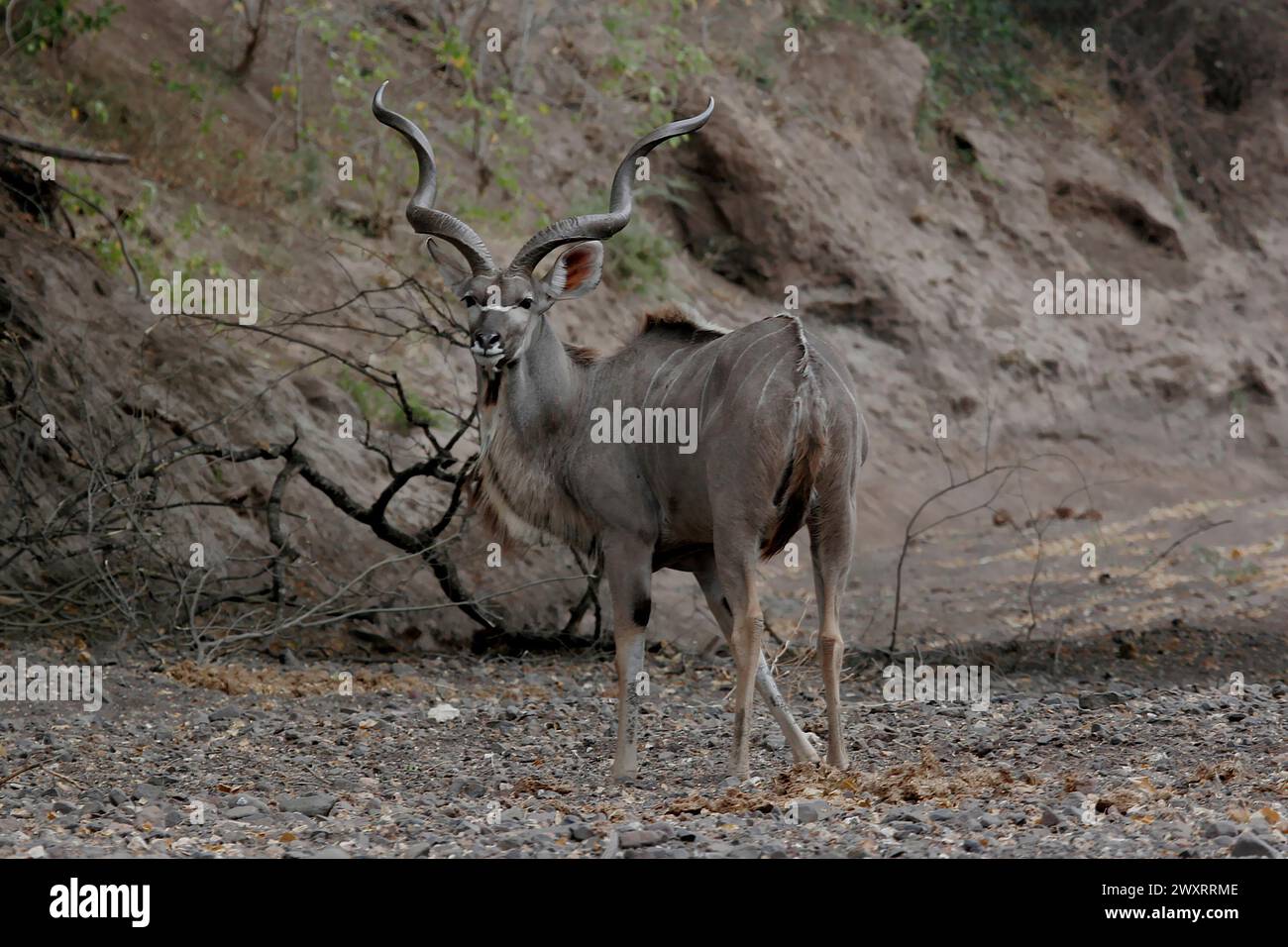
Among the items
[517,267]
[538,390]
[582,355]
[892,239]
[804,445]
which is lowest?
[804,445]

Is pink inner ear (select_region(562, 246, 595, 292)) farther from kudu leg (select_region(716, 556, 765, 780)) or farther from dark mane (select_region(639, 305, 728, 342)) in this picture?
kudu leg (select_region(716, 556, 765, 780))

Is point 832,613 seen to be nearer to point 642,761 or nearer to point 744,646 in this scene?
point 744,646

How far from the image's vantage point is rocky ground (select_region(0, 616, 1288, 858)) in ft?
15.6

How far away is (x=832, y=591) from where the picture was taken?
20.5 ft

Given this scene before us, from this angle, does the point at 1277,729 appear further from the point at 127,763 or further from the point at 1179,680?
the point at 127,763

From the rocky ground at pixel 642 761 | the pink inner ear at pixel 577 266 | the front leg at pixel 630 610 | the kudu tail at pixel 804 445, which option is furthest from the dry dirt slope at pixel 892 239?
the kudu tail at pixel 804 445

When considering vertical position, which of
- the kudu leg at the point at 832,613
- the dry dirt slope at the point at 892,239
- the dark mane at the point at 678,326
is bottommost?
the kudu leg at the point at 832,613

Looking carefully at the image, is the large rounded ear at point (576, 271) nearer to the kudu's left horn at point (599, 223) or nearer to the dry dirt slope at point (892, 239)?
the kudu's left horn at point (599, 223)

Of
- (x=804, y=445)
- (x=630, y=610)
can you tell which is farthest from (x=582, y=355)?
(x=804, y=445)

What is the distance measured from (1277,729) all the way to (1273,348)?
11.8 m

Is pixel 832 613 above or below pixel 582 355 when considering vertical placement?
below

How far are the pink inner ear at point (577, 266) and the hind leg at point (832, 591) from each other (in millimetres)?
1689

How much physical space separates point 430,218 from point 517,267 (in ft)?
1.75

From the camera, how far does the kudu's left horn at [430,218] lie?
6.88 m
